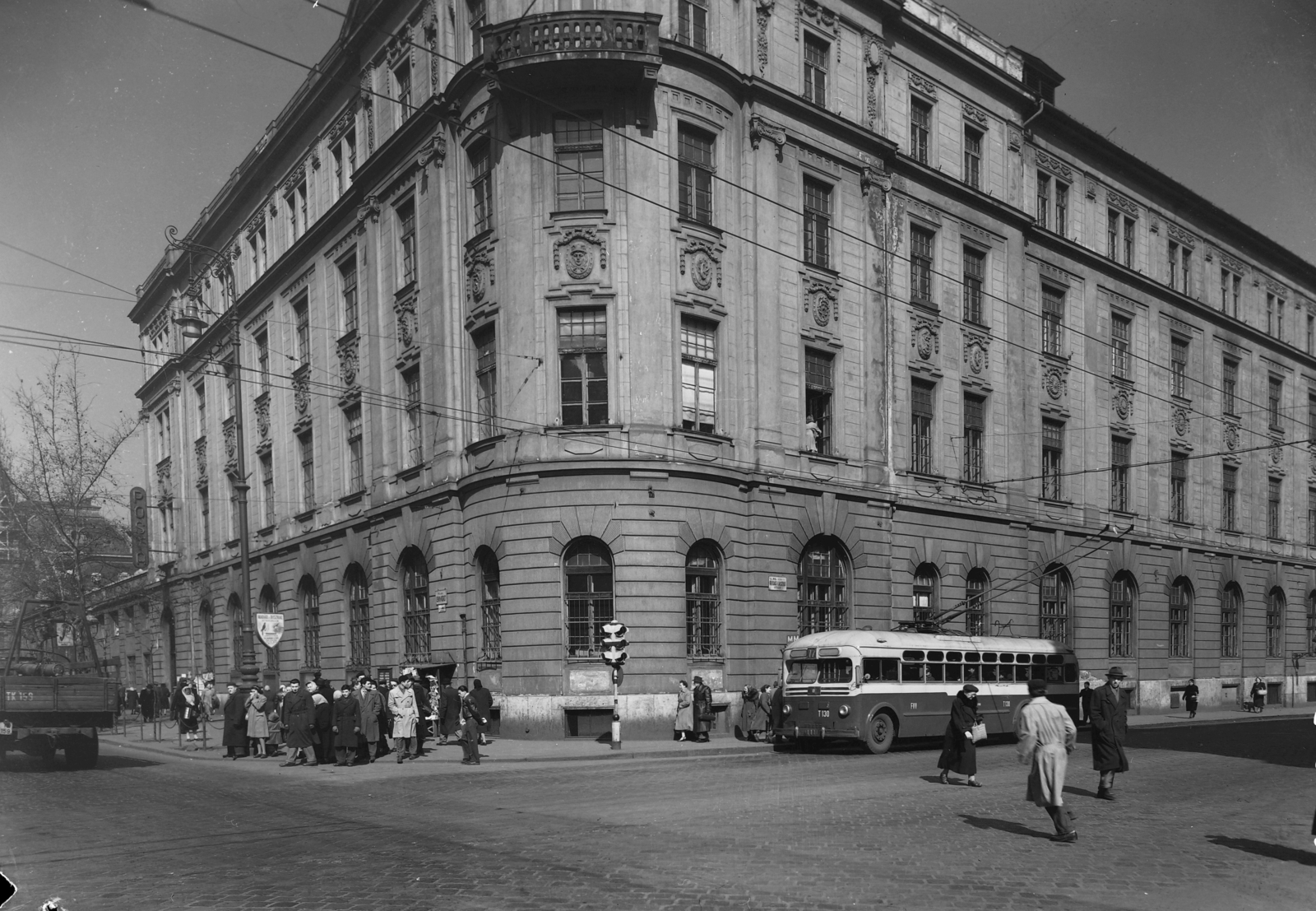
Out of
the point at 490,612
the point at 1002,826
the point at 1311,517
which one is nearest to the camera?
the point at 1002,826

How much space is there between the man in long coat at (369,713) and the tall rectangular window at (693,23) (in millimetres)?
18161

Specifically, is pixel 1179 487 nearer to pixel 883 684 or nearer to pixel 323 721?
pixel 883 684

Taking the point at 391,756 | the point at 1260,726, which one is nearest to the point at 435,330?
the point at 391,756

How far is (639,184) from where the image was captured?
1073 inches

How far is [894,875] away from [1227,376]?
4797 cm

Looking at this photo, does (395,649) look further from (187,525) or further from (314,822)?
(187,525)

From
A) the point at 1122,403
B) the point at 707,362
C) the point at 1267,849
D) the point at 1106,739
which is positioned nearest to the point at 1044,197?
the point at 1122,403

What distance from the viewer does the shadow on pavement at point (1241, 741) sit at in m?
22.3

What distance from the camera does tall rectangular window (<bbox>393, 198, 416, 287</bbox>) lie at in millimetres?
33312

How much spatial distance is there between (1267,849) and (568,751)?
15.2 meters

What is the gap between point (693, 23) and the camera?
2886 cm

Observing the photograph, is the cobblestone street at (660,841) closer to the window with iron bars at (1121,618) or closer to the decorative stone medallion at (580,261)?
the decorative stone medallion at (580,261)

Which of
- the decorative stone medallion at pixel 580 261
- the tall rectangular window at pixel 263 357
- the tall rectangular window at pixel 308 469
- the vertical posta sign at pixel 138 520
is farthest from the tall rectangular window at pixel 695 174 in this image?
the vertical posta sign at pixel 138 520

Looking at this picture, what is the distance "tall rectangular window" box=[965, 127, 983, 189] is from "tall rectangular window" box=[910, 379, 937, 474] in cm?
807
